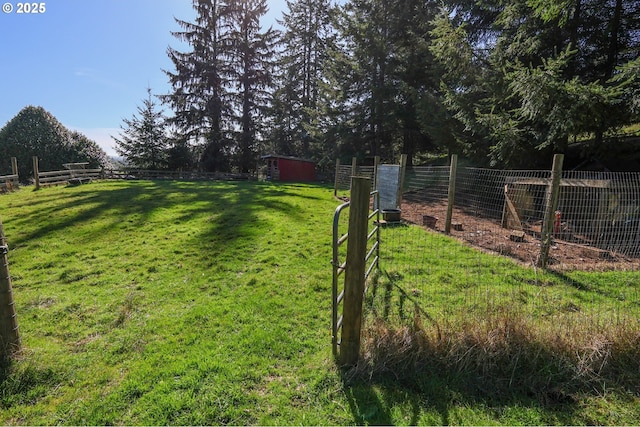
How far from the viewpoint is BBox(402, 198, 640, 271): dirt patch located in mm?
4875

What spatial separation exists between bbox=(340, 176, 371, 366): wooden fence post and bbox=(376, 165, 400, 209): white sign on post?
564cm

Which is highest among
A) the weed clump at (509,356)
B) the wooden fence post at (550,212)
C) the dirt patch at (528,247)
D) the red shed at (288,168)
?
the red shed at (288,168)

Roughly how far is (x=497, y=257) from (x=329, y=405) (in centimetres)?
420

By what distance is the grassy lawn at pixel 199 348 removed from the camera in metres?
2.15

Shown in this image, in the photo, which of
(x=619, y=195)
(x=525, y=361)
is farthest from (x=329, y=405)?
(x=619, y=195)

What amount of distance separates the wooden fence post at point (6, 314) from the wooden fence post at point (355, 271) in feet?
9.70

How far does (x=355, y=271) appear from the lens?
8.24 ft

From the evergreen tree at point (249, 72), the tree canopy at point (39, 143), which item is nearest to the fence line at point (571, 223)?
the evergreen tree at point (249, 72)

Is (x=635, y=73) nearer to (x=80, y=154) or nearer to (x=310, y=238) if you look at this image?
(x=310, y=238)

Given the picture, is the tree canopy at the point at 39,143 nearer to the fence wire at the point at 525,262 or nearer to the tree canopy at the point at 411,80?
the tree canopy at the point at 411,80

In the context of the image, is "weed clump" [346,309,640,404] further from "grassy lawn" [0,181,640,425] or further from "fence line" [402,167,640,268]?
"fence line" [402,167,640,268]

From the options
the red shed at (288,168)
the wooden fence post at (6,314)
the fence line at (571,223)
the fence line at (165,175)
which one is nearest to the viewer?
the wooden fence post at (6,314)

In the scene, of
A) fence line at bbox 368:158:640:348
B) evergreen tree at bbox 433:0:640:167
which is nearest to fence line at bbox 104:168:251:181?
evergreen tree at bbox 433:0:640:167

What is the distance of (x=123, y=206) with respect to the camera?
9.34 m
